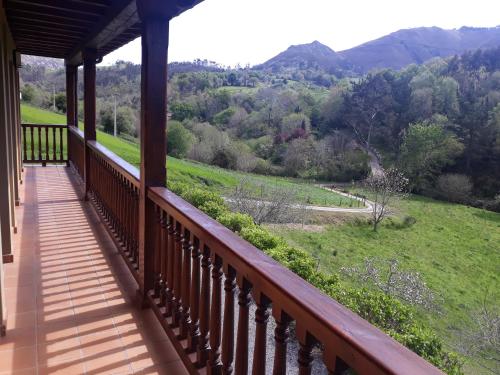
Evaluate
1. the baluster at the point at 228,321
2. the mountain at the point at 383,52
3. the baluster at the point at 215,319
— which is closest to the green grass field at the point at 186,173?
the baluster at the point at 215,319

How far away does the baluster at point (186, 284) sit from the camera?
1.90 m

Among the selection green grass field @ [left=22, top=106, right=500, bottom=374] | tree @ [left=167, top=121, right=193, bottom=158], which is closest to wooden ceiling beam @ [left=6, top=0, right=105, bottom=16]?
green grass field @ [left=22, top=106, right=500, bottom=374]

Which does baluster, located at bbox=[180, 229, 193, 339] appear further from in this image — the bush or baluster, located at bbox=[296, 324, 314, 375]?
the bush

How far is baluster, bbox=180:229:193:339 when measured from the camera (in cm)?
190

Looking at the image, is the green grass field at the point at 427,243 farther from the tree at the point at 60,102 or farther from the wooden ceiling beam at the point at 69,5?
the wooden ceiling beam at the point at 69,5

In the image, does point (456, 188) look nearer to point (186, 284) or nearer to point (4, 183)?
point (4, 183)

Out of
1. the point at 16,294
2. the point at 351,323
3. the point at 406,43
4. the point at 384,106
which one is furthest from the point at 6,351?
the point at 406,43

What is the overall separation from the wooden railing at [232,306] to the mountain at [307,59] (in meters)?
92.2

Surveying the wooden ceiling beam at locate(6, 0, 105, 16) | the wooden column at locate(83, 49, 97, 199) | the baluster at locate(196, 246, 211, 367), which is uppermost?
the wooden ceiling beam at locate(6, 0, 105, 16)

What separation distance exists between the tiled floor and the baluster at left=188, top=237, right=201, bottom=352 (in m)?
0.18

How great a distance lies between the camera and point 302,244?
54.1 ft

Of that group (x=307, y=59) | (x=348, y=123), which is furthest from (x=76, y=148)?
(x=307, y=59)

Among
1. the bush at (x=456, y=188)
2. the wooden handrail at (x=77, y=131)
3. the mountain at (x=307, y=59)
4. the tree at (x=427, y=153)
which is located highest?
the mountain at (x=307, y=59)

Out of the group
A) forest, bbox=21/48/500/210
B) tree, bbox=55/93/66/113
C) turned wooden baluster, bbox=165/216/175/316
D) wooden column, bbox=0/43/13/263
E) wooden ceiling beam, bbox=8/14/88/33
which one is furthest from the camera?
forest, bbox=21/48/500/210
